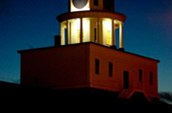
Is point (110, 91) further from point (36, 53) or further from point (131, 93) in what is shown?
point (36, 53)

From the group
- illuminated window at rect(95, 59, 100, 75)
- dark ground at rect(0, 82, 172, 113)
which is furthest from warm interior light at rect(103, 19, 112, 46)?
dark ground at rect(0, 82, 172, 113)

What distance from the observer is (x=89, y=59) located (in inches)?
2603

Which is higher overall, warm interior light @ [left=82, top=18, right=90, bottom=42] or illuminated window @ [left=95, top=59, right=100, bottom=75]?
warm interior light @ [left=82, top=18, right=90, bottom=42]

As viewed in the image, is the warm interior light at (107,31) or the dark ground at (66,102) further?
the warm interior light at (107,31)

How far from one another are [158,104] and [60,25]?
12215mm

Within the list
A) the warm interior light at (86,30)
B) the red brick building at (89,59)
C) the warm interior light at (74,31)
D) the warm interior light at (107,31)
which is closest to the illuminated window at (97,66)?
the red brick building at (89,59)

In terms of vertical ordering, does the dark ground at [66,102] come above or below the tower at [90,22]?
below

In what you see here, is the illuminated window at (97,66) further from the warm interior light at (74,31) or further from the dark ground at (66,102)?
the warm interior light at (74,31)

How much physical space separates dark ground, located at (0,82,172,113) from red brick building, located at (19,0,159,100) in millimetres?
1297

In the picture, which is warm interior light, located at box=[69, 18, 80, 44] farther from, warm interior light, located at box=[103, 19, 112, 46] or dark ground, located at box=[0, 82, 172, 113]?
dark ground, located at box=[0, 82, 172, 113]

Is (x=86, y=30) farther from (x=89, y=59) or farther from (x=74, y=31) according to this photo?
(x=89, y=59)

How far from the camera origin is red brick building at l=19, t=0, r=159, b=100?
219 ft

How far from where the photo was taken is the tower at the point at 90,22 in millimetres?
69875

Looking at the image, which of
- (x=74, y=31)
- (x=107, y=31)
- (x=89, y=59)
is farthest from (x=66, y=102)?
(x=107, y=31)
